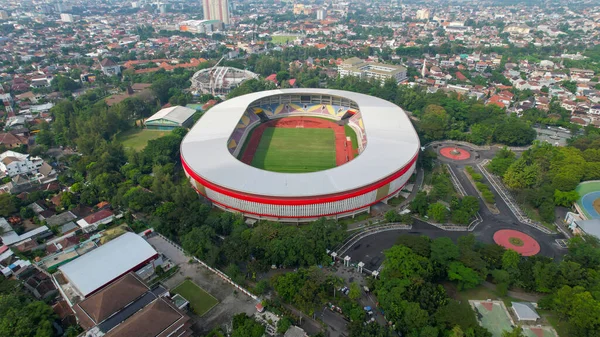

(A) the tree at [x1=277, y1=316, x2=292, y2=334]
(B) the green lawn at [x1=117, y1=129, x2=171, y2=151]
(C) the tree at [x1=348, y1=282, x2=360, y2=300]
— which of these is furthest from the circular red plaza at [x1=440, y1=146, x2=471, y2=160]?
(B) the green lawn at [x1=117, y1=129, x2=171, y2=151]

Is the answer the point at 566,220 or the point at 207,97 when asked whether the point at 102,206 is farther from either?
the point at 566,220

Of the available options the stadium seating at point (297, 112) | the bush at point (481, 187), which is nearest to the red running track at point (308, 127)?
the stadium seating at point (297, 112)

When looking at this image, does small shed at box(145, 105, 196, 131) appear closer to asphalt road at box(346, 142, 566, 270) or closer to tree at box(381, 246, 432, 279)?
asphalt road at box(346, 142, 566, 270)

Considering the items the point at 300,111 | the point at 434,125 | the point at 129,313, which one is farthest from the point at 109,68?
the point at 129,313

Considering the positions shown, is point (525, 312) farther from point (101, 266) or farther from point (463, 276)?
point (101, 266)

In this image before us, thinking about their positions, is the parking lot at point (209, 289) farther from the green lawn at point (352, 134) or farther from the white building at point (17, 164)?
the green lawn at point (352, 134)
